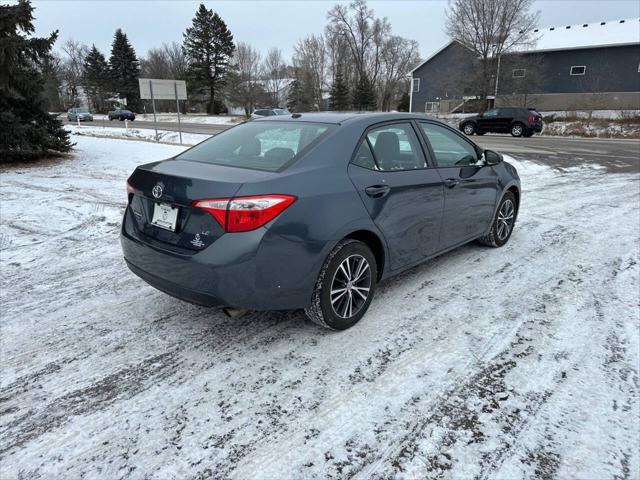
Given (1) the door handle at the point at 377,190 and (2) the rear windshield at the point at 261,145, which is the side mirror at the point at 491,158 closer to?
(1) the door handle at the point at 377,190

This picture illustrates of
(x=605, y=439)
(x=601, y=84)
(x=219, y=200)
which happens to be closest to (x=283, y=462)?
(x=219, y=200)

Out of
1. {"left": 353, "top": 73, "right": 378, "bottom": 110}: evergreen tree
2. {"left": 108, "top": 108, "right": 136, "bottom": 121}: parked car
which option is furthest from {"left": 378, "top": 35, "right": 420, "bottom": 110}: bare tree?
{"left": 108, "top": 108, "right": 136, "bottom": 121}: parked car

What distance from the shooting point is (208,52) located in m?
58.7

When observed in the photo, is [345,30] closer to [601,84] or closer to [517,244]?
[601,84]

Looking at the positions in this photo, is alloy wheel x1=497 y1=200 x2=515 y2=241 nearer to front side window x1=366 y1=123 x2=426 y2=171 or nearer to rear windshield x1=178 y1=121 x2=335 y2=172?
front side window x1=366 y1=123 x2=426 y2=171

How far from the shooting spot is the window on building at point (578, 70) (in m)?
38.1

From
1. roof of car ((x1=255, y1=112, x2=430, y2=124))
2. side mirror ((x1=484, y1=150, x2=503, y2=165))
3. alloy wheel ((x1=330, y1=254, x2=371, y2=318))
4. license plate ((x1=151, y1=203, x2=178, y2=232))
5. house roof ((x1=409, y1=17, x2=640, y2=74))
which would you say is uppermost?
house roof ((x1=409, y1=17, x2=640, y2=74))

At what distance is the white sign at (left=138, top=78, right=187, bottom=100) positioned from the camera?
62.4 ft

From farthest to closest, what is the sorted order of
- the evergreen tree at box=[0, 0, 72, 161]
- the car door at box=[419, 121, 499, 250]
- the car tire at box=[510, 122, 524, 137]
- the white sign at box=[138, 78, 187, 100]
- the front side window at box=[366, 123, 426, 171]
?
1. the car tire at box=[510, 122, 524, 137]
2. the white sign at box=[138, 78, 187, 100]
3. the evergreen tree at box=[0, 0, 72, 161]
4. the car door at box=[419, 121, 499, 250]
5. the front side window at box=[366, 123, 426, 171]

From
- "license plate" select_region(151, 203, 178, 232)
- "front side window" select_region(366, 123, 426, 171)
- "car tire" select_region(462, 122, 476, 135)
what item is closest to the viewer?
"license plate" select_region(151, 203, 178, 232)

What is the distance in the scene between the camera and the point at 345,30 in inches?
2357

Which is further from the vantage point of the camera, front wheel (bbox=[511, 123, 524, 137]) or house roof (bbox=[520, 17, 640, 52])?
house roof (bbox=[520, 17, 640, 52])

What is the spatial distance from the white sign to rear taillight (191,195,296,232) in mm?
18521

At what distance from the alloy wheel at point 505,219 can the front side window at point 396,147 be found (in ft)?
6.13
